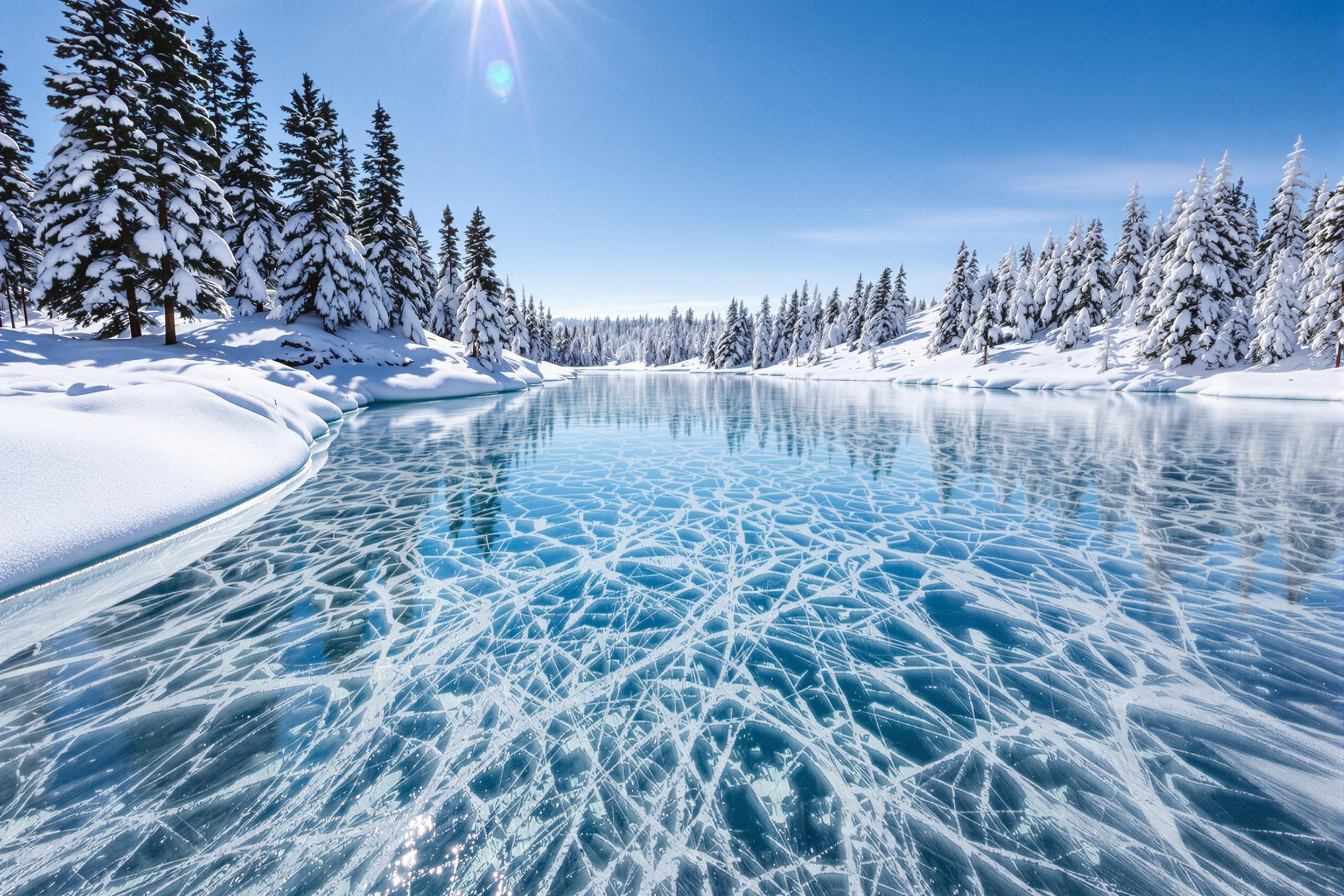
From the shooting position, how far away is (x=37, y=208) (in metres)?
19.9

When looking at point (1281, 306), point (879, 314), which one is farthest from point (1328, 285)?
point (879, 314)

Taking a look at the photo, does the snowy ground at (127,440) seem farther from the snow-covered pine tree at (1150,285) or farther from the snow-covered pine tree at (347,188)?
the snow-covered pine tree at (1150,285)

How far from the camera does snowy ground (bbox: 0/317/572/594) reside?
17.9 feet

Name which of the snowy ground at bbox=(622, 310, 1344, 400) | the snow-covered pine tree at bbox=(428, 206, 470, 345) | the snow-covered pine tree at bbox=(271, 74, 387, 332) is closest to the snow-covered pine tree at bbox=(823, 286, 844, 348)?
the snowy ground at bbox=(622, 310, 1344, 400)

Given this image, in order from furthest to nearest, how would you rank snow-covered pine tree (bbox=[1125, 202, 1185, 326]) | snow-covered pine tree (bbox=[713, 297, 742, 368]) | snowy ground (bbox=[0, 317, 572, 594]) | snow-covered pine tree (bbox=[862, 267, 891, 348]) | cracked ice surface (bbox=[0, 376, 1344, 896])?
snow-covered pine tree (bbox=[713, 297, 742, 368]), snow-covered pine tree (bbox=[862, 267, 891, 348]), snow-covered pine tree (bbox=[1125, 202, 1185, 326]), snowy ground (bbox=[0, 317, 572, 594]), cracked ice surface (bbox=[0, 376, 1344, 896])

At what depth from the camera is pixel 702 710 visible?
11.8ft

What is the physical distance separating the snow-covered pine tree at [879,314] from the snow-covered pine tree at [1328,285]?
38.5 metres

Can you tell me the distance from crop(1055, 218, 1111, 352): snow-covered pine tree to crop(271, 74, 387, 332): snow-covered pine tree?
54814mm

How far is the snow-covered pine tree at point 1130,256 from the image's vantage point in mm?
46156

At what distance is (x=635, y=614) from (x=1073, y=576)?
520 cm

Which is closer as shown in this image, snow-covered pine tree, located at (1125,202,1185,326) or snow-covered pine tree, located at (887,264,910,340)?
snow-covered pine tree, located at (1125,202,1185,326)

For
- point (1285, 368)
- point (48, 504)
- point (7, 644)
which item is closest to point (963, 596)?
point (7, 644)

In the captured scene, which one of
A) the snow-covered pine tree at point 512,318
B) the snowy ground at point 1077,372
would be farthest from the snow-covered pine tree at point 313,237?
the snowy ground at point 1077,372

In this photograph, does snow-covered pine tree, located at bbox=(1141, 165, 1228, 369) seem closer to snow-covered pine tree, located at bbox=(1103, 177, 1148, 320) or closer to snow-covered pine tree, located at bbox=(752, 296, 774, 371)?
snow-covered pine tree, located at bbox=(1103, 177, 1148, 320)
